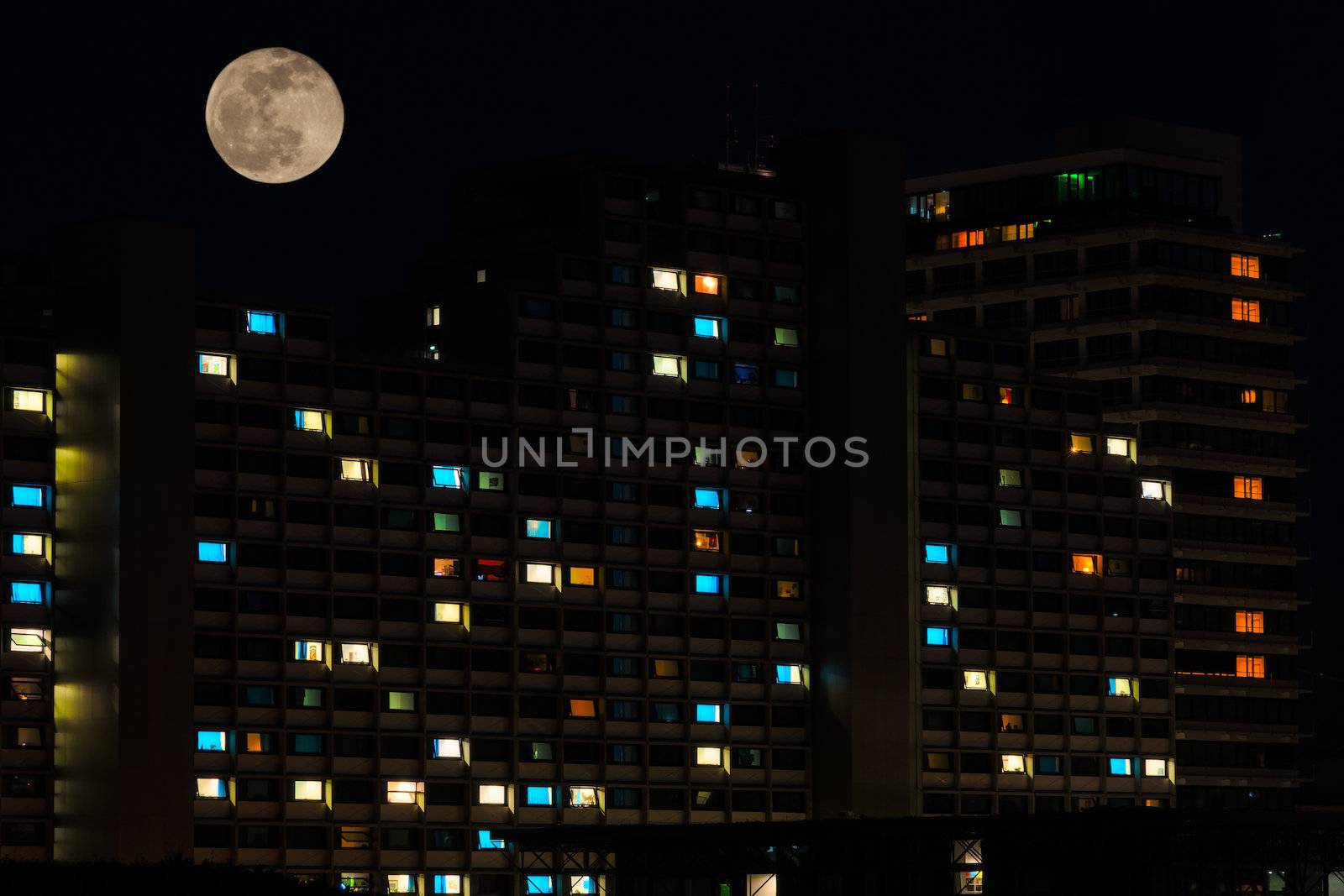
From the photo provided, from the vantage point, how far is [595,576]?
6142 inches

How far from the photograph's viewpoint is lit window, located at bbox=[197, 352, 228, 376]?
144500 millimetres

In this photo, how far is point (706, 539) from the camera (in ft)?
525

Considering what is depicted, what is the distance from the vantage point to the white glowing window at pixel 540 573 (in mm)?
A: 153875

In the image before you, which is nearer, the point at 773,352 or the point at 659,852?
the point at 659,852

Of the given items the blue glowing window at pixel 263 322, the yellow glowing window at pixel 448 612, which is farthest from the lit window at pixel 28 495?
the yellow glowing window at pixel 448 612

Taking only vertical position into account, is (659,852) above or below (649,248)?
below

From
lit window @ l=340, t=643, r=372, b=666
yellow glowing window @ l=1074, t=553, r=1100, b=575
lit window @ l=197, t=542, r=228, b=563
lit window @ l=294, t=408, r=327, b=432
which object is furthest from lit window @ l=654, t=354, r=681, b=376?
yellow glowing window @ l=1074, t=553, r=1100, b=575

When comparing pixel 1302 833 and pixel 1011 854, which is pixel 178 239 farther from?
pixel 1302 833

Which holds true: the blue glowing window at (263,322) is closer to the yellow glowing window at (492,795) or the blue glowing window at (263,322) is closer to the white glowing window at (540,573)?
the white glowing window at (540,573)

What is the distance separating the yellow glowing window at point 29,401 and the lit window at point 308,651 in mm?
17473

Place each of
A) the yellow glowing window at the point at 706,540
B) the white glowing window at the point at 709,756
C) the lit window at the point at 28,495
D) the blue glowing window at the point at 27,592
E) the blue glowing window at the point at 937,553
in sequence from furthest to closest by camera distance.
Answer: the blue glowing window at the point at 937,553 → the yellow glowing window at the point at 706,540 → the white glowing window at the point at 709,756 → the lit window at the point at 28,495 → the blue glowing window at the point at 27,592

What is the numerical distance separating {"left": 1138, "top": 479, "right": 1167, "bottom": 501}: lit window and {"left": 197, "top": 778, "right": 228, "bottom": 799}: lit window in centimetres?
6413

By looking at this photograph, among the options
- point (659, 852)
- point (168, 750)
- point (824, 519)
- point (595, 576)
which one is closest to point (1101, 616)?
point (824, 519)

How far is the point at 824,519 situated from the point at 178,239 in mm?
41370
